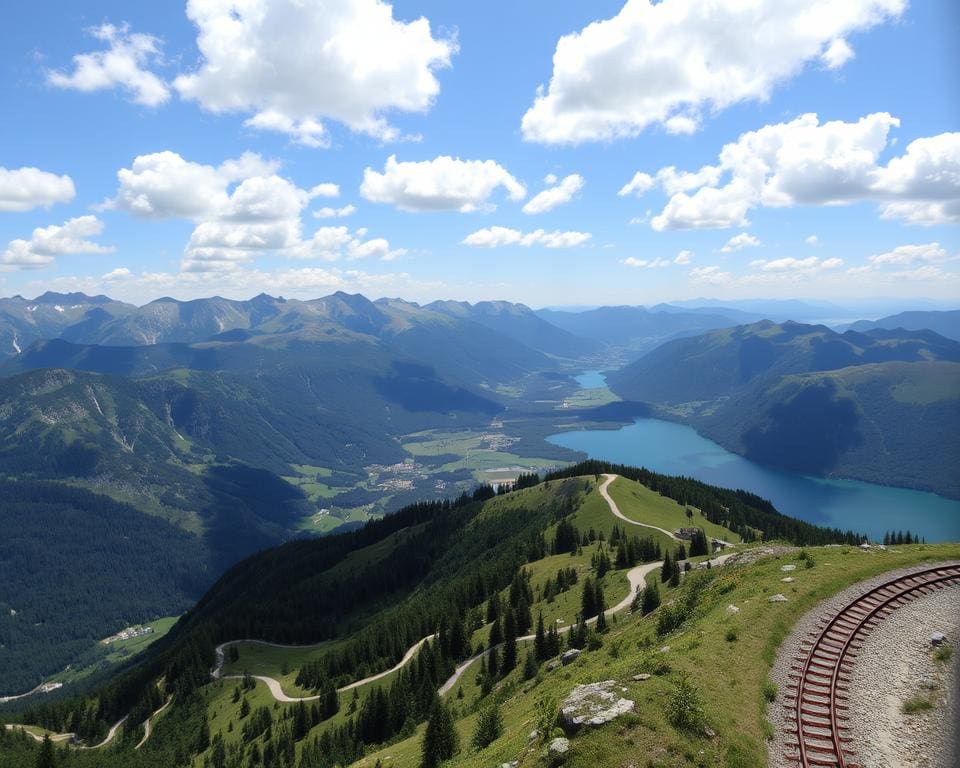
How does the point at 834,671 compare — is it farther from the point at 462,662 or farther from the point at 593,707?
the point at 462,662

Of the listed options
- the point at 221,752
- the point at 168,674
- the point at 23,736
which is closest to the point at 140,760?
the point at 221,752

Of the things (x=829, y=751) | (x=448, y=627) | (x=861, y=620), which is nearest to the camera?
(x=829, y=751)

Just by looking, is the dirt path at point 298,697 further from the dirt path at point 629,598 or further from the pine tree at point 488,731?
the pine tree at point 488,731

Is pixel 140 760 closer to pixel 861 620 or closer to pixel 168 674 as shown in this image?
pixel 168 674

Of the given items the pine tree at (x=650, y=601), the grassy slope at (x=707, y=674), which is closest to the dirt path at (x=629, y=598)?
the pine tree at (x=650, y=601)

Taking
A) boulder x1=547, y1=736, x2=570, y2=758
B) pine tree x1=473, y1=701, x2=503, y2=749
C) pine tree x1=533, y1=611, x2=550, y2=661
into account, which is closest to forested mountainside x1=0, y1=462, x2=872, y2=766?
pine tree x1=533, y1=611, x2=550, y2=661

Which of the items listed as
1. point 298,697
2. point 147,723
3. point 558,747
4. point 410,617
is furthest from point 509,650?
point 147,723

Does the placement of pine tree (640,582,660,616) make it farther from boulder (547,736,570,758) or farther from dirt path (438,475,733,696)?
boulder (547,736,570,758)
